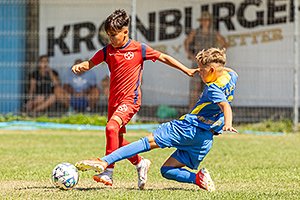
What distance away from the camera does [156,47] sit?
19125 mm

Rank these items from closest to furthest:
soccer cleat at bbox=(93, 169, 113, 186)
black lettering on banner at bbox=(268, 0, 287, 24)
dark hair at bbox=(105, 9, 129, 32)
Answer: soccer cleat at bbox=(93, 169, 113, 186)
dark hair at bbox=(105, 9, 129, 32)
black lettering on banner at bbox=(268, 0, 287, 24)

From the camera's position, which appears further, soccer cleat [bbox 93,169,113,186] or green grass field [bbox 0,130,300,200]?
soccer cleat [bbox 93,169,113,186]

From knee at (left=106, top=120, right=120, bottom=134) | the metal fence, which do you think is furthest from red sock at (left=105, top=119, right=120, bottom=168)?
the metal fence

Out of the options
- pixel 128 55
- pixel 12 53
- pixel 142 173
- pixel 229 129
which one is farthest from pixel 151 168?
pixel 12 53

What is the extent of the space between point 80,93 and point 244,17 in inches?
152

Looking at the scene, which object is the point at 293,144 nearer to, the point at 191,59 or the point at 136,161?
the point at 191,59

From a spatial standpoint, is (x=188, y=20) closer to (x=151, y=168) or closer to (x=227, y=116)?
(x=151, y=168)

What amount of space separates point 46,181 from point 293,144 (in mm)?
6631

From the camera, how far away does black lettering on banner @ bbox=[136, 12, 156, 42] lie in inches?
742

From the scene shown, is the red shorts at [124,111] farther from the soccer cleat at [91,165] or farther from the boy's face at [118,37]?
the soccer cleat at [91,165]

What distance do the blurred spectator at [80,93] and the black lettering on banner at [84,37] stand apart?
0.73m

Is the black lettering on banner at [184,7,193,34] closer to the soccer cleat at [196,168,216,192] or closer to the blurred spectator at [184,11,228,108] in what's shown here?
the blurred spectator at [184,11,228,108]

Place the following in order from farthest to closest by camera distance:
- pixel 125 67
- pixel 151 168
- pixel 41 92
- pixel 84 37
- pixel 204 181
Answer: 1. pixel 84 37
2. pixel 41 92
3. pixel 151 168
4. pixel 125 67
5. pixel 204 181

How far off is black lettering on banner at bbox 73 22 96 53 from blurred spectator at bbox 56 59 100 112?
73cm
